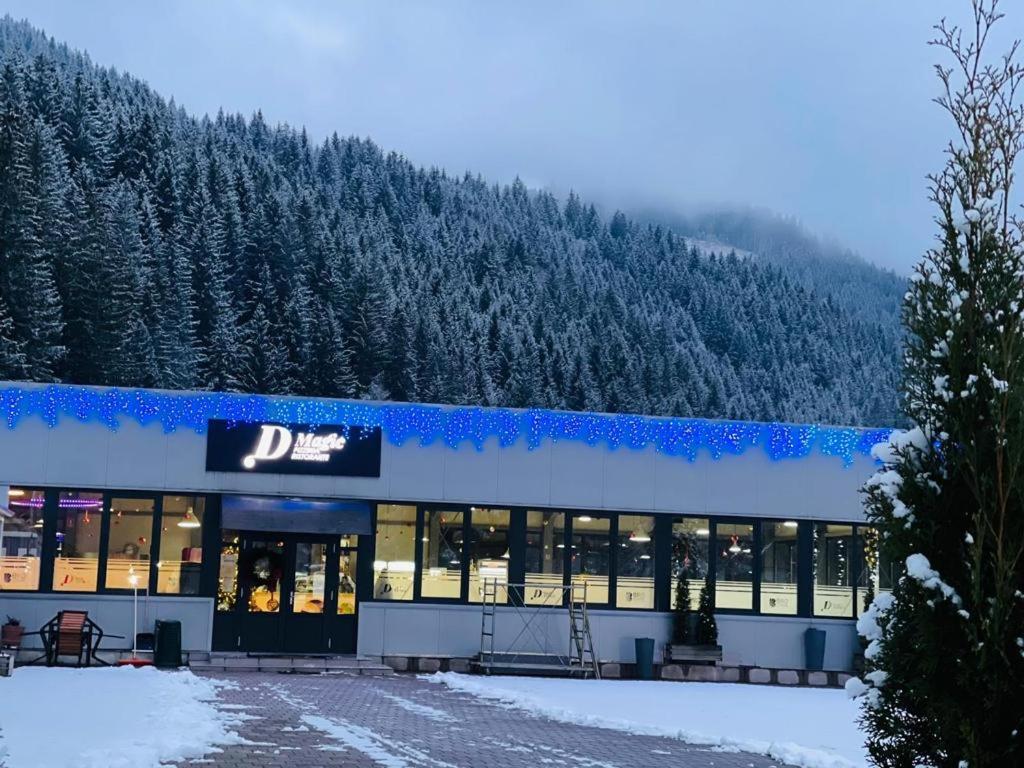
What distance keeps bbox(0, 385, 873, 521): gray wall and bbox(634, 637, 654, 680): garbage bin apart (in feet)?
7.97

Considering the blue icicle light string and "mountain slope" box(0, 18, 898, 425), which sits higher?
"mountain slope" box(0, 18, 898, 425)

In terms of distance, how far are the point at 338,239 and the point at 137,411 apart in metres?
63.0

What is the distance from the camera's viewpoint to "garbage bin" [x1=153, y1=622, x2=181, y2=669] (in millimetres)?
21375

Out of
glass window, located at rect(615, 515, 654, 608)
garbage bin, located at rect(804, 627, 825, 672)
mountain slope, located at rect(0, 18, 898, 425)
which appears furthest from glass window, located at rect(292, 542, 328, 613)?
mountain slope, located at rect(0, 18, 898, 425)

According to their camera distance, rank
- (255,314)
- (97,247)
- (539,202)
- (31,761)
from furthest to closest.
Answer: (539,202) < (255,314) < (97,247) < (31,761)

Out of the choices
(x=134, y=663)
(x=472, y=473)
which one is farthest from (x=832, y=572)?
(x=134, y=663)

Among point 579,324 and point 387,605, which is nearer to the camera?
point 387,605

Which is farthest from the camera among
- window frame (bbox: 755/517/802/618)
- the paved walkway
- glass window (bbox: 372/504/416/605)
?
window frame (bbox: 755/517/802/618)

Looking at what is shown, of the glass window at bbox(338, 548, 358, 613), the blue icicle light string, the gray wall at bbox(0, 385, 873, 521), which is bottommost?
the glass window at bbox(338, 548, 358, 613)

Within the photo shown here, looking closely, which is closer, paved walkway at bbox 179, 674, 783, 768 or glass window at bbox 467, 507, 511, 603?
paved walkway at bbox 179, 674, 783, 768

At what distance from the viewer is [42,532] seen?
22094 millimetres

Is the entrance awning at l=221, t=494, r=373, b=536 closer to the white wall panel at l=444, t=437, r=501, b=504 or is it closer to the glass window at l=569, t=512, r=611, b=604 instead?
the white wall panel at l=444, t=437, r=501, b=504

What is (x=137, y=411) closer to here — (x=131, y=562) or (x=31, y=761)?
(x=131, y=562)

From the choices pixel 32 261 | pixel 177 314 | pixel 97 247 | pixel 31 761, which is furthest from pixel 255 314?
pixel 31 761
